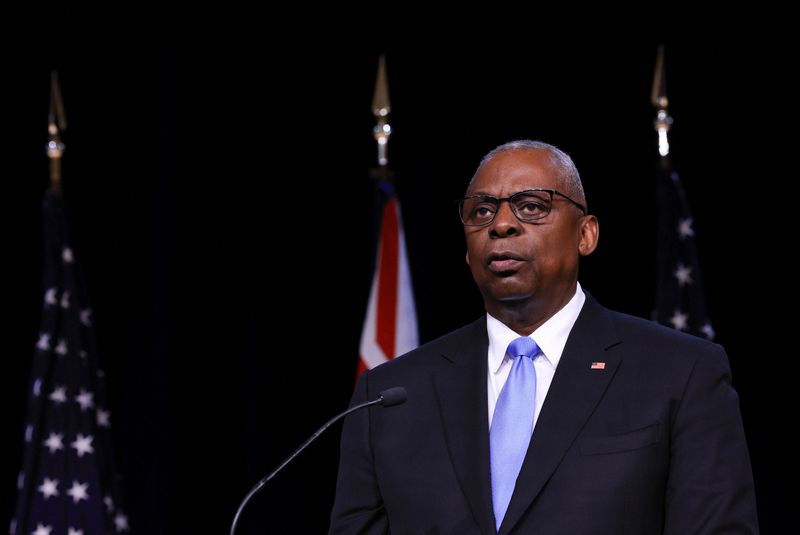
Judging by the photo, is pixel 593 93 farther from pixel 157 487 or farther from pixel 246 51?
pixel 157 487

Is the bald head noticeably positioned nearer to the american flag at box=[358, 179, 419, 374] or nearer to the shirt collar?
the shirt collar

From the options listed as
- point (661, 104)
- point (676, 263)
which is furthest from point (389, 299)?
point (661, 104)

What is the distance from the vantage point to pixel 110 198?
5051 millimetres

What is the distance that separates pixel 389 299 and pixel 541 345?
8.23 feet

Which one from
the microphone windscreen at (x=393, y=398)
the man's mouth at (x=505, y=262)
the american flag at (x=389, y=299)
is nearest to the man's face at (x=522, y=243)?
the man's mouth at (x=505, y=262)

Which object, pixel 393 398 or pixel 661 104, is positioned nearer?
pixel 393 398

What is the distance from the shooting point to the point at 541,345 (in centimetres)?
202

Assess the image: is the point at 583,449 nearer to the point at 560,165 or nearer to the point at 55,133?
the point at 560,165

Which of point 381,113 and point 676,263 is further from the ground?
point 381,113

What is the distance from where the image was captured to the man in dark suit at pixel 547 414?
177 centimetres

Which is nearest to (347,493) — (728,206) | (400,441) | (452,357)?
(400,441)

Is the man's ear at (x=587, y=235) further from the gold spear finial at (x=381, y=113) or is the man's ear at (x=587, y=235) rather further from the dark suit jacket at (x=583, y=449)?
the gold spear finial at (x=381, y=113)

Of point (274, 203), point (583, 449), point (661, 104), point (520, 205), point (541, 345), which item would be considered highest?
point (661, 104)

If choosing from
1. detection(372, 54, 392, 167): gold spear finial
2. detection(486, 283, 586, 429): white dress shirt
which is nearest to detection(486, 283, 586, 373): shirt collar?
detection(486, 283, 586, 429): white dress shirt
